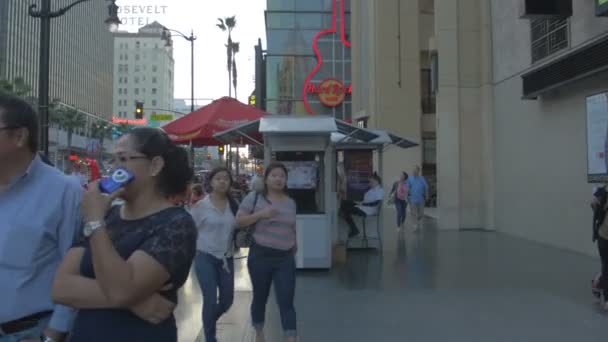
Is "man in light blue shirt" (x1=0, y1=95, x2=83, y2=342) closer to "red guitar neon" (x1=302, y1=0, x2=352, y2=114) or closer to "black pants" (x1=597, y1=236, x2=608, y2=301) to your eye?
"black pants" (x1=597, y1=236, x2=608, y2=301)

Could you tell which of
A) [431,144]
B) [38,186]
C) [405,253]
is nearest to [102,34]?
[431,144]

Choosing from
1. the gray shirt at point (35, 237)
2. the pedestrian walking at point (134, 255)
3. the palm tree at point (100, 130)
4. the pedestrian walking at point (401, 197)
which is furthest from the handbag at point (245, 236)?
the palm tree at point (100, 130)

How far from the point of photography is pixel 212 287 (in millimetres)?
5551

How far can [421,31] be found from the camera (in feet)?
88.4

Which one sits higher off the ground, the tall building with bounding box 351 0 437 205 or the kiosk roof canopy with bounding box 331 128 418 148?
the tall building with bounding box 351 0 437 205

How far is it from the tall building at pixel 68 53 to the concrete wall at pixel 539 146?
195 ft

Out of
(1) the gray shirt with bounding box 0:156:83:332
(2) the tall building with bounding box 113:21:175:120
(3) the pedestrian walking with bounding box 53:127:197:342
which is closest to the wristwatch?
(3) the pedestrian walking with bounding box 53:127:197:342

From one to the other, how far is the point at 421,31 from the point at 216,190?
23.0m

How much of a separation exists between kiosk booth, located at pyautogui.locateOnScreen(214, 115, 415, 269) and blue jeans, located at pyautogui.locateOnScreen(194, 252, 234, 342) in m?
4.23

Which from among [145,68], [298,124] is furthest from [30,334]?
[145,68]

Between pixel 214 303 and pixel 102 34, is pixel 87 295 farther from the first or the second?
pixel 102 34

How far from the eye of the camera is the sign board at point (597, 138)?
34.9ft

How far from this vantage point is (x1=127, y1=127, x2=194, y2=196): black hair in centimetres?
231

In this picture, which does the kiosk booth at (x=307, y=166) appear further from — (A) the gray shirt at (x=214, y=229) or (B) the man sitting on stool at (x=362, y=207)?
(A) the gray shirt at (x=214, y=229)
